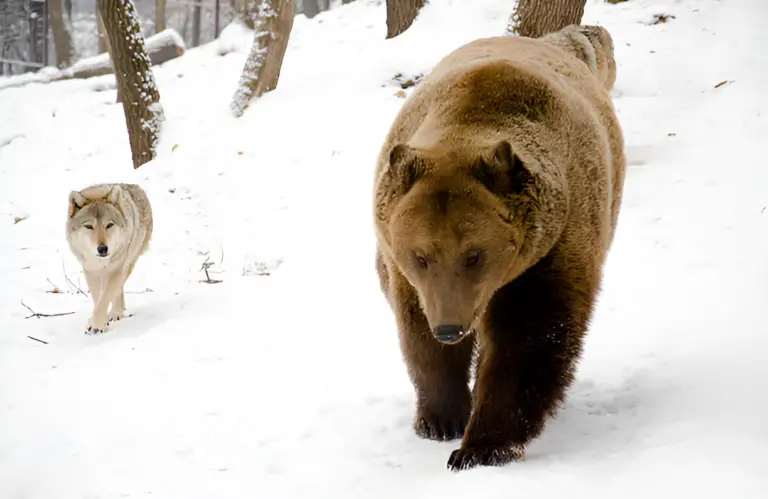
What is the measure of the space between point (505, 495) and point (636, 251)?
4.49 metres

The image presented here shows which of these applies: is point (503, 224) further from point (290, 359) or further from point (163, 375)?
point (163, 375)

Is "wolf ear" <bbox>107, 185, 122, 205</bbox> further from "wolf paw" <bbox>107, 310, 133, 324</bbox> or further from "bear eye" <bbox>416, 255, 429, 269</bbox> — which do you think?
"bear eye" <bbox>416, 255, 429, 269</bbox>

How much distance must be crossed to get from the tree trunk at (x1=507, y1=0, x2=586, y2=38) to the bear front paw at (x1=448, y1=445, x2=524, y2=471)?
723 cm

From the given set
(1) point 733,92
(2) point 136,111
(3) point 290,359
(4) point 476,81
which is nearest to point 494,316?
(4) point 476,81

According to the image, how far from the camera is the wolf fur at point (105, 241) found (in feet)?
26.2

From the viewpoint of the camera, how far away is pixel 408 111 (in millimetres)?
4309

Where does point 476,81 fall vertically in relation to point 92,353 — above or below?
above

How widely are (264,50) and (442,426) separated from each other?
10.2 metres

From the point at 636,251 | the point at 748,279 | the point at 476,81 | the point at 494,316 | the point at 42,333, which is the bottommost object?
the point at 42,333

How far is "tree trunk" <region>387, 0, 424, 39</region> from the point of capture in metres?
14.2

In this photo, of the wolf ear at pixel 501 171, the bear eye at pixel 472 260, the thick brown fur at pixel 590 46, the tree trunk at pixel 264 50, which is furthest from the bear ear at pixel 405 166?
the tree trunk at pixel 264 50

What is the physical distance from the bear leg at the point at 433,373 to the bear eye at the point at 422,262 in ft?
1.63

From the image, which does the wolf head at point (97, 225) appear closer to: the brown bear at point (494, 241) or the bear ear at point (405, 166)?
the brown bear at point (494, 241)

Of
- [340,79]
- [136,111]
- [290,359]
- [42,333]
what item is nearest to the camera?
[290,359]
